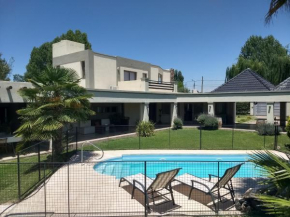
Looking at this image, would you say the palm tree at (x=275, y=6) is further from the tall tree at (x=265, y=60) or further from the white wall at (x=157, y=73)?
the tall tree at (x=265, y=60)

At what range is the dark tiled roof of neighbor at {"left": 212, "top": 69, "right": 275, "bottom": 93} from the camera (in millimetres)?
23356

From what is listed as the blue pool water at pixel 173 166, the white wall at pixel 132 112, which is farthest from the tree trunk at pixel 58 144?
the white wall at pixel 132 112

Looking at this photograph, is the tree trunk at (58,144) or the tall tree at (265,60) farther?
the tall tree at (265,60)

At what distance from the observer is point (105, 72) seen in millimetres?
21531

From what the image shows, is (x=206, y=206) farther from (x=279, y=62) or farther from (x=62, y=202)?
(x=279, y=62)

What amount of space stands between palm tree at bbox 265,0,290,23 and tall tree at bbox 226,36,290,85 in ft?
77.8

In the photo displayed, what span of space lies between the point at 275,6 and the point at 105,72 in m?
16.0

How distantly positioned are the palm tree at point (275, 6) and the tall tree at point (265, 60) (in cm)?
2371

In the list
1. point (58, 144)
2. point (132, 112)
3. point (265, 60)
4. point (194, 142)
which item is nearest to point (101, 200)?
point (58, 144)

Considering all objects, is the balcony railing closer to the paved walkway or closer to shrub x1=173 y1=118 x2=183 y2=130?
shrub x1=173 y1=118 x2=183 y2=130

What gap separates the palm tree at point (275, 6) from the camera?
7630 millimetres

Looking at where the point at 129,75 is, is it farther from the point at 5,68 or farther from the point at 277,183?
the point at 5,68

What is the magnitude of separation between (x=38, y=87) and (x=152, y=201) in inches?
292

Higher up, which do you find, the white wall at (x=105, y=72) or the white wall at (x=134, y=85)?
the white wall at (x=105, y=72)
